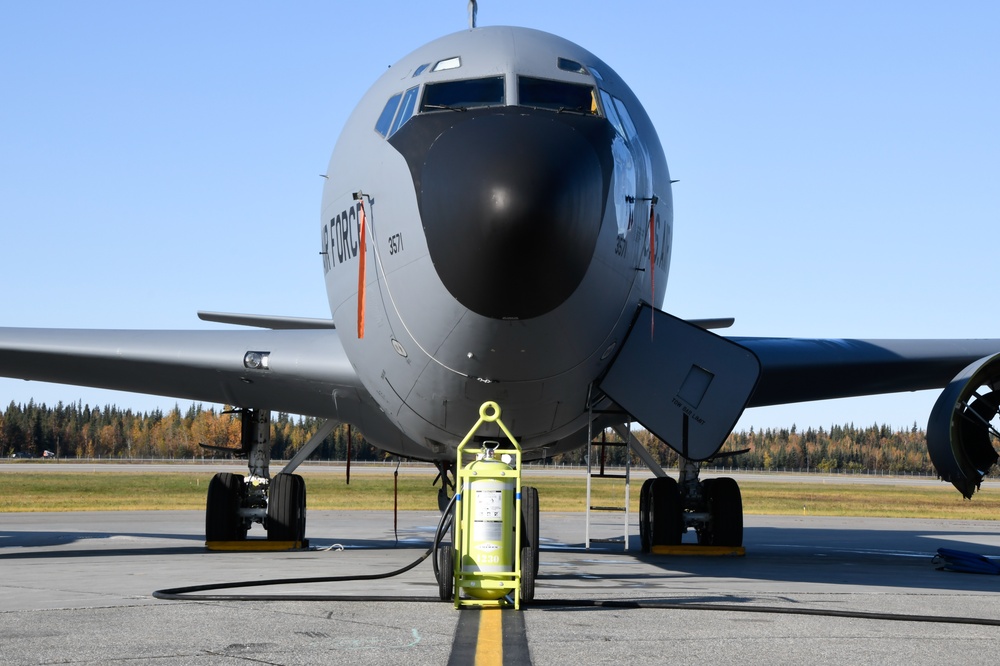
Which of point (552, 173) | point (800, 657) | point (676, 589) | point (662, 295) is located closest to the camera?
point (800, 657)

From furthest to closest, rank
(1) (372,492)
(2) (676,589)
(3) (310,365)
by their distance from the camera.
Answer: (1) (372,492) < (3) (310,365) < (2) (676,589)

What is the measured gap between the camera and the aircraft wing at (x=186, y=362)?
13.2 meters

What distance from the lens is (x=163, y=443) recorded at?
535 ft

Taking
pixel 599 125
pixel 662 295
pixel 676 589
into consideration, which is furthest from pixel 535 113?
pixel 676 589

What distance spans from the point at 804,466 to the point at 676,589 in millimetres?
140474

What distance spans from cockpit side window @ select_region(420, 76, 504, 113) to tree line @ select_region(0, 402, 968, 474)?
406 feet

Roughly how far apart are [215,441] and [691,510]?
482 feet

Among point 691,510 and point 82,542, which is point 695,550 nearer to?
point 691,510

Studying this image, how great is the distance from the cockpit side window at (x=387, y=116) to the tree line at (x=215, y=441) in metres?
123

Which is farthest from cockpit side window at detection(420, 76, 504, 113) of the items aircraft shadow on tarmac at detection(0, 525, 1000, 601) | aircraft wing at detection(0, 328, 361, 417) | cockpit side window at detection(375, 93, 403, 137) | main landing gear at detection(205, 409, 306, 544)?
main landing gear at detection(205, 409, 306, 544)

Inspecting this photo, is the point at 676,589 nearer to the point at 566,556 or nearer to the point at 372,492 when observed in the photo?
the point at 566,556

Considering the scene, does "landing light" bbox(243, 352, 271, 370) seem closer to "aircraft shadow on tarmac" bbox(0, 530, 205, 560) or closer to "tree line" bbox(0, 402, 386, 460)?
"aircraft shadow on tarmac" bbox(0, 530, 205, 560)

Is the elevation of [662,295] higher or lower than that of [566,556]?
higher

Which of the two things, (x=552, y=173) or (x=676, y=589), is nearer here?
(x=552, y=173)
